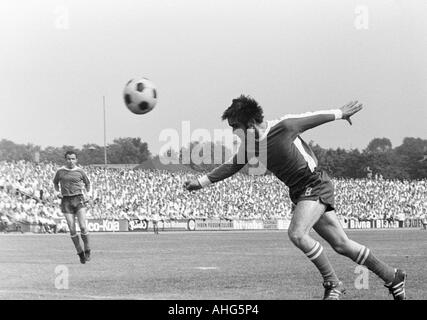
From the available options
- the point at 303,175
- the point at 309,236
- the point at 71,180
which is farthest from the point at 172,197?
the point at 309,236

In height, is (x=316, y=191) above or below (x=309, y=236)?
above

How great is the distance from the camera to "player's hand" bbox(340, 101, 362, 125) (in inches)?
417

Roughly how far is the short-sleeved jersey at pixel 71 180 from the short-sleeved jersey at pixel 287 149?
A: 9.18 metres

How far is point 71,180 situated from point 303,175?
9691 mm

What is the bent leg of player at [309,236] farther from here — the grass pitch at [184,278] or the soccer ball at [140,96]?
the soccer ball at [140,96]

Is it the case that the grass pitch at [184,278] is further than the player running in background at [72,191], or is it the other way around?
the player running in background at [72,191]

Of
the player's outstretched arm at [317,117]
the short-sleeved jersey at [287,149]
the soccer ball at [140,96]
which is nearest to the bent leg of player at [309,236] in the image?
the short-sleeved jersey at [287,149]

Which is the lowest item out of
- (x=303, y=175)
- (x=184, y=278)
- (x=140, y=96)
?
(x=184, y=278)

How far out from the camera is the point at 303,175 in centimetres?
1080

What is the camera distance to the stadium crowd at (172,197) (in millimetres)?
47469

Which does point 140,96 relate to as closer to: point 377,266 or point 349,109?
point 349,109

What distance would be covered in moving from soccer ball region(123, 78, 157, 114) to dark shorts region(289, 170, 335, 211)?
470cm

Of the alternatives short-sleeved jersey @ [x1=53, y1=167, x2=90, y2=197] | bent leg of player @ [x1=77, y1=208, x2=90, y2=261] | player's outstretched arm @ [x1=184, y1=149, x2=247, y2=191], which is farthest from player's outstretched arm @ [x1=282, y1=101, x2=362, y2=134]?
short-sleeved jersey @ [x1=53, y1=167, x2=90, y2=197]

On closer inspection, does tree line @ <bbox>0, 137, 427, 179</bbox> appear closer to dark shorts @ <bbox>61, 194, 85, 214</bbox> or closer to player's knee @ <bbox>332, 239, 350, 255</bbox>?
dark shorts @ <bbox>61, 194, 85, 214</bbox>
